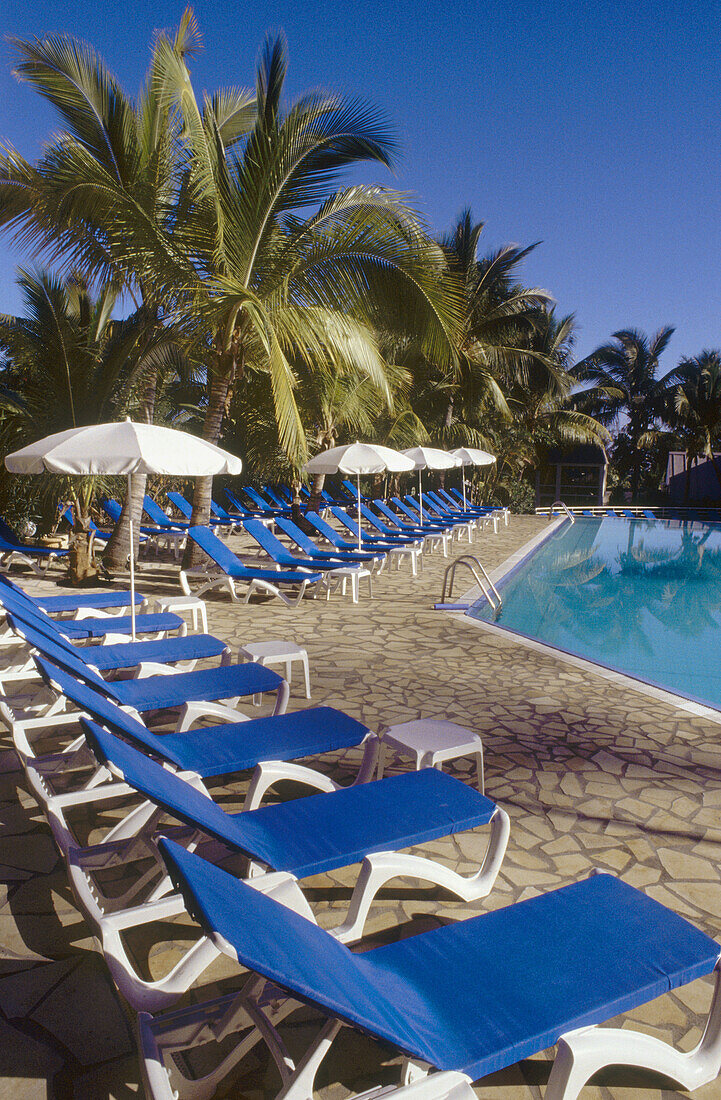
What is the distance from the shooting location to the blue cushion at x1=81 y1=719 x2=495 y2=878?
2076mm

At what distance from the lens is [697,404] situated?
3309 cm

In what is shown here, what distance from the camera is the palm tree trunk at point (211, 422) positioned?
9703 mm

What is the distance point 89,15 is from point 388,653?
10351 millimetres

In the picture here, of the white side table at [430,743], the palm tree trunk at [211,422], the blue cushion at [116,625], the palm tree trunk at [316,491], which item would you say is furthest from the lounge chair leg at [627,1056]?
the palm tree trunk at [316,491]

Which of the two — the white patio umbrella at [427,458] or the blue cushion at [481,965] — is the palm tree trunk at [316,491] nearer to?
the white patio umbrella at [427,458]

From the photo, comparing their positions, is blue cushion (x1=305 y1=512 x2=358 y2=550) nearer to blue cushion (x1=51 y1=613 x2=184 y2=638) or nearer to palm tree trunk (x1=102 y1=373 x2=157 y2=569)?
palm tree trunk (x1=102 y1=373 x2=157 y2=569)

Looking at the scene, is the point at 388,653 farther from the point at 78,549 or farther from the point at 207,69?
the point at 207,69

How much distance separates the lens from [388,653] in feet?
21.4

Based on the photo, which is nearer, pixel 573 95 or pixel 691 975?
pixel 691 975

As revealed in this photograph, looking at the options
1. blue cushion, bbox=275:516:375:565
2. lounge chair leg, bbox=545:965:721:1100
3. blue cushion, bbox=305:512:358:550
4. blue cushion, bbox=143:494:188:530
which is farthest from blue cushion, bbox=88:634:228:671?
blue cushion, bbox=143:494:188:530

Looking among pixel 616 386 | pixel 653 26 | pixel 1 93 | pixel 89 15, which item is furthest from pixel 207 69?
pixel 616 386

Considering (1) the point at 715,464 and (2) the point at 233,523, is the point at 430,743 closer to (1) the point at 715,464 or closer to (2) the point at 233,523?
(2) the point at 233,523

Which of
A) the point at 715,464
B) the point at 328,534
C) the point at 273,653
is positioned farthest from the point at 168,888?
the point at 715,464

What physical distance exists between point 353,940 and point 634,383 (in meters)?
35.6
